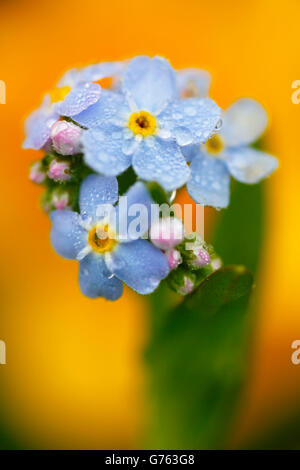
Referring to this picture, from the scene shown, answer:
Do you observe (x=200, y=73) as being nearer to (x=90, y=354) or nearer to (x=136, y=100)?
(x=136, y=100)

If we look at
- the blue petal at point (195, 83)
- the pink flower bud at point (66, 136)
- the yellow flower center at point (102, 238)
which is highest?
the blue petal at point (195, 83)

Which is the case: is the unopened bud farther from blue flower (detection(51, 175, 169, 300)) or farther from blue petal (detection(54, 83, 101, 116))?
blue petal (detection(54, 83, 101, 116))

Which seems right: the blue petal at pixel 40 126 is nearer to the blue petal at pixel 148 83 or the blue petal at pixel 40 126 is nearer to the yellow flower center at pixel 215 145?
the blue petal at pixel 148 83

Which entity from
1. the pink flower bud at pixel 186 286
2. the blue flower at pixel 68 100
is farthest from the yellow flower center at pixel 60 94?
the pink flower bud at pixel 186 286

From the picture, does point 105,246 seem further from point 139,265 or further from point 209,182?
point 209,182
